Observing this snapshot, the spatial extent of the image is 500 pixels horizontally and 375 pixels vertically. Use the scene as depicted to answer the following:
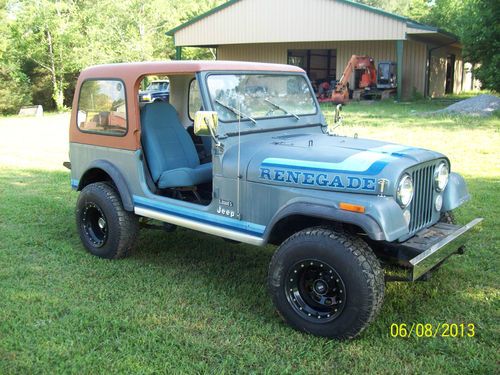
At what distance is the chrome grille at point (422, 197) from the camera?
3654mm

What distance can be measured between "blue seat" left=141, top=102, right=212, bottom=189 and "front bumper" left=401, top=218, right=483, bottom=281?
197 cm

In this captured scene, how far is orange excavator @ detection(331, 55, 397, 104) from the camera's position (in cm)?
2285

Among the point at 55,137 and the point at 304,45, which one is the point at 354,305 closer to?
the point at 55,137

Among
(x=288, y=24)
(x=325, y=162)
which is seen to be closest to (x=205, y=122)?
(x=325, y=162)

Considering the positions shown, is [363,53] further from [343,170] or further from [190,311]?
[190,311]

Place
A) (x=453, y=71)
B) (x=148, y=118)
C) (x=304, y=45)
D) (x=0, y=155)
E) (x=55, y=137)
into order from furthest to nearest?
(x=453, y=71) < (x=304, y=45) < (x=55, y=137) < (x=0, y=155) < (x=148, y=118)

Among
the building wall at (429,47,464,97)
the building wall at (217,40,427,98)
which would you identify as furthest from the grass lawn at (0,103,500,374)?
the building wall at (429,47,464,97)

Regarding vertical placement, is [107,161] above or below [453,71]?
below

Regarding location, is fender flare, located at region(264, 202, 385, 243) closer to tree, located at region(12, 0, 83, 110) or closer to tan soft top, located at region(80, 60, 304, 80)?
tan soft top, located at region(80, 60, 304, 80)

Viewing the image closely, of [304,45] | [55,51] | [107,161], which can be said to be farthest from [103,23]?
[107,161]

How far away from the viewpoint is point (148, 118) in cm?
488

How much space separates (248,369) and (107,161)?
2615 millimetres

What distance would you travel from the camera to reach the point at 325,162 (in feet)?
11.8

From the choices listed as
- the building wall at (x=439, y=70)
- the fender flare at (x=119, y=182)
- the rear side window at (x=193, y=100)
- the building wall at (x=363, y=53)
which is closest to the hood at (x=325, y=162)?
the fender flare at (x=119, y=182)
